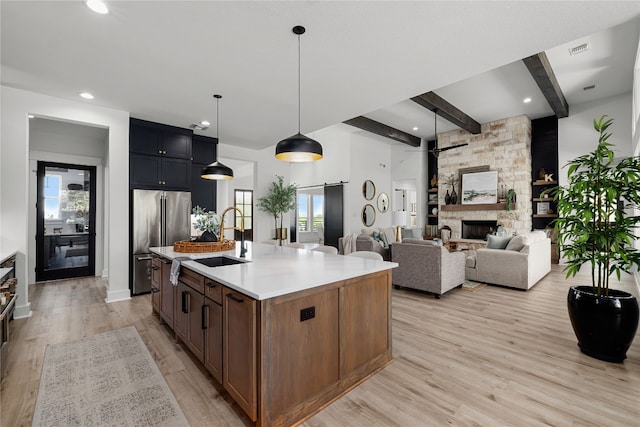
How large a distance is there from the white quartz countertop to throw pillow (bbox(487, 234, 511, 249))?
3.94 metres

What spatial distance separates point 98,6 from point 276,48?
1353mm

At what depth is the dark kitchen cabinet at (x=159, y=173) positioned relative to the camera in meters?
4.56

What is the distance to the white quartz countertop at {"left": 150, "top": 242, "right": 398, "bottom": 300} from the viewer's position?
1.62m

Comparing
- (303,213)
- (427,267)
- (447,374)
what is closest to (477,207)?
(427,267)

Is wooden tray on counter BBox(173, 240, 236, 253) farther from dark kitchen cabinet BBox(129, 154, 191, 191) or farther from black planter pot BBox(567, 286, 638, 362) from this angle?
black planter pot BBox(567, 286, 638, 362)

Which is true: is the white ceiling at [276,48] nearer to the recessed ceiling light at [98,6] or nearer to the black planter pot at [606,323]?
the recessed ceiling light at [98,6]

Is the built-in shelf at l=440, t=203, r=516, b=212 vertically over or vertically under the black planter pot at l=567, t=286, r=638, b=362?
over

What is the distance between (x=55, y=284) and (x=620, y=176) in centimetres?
790

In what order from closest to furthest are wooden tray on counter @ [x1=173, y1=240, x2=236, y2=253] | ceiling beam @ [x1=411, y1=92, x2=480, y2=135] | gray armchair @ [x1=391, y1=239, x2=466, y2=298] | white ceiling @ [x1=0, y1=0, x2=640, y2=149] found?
white ceiling @ [x1=0, y1=0, x2=640, y2=149]
wooden tray on counter @ [x1=173, y1=240, x2=236, y2=253]
gray armchair @ [x1=391, y1=239, x2=466, y2=298]
ceiling beam @ [x1=411, y1=92, x2=480, y2=135]

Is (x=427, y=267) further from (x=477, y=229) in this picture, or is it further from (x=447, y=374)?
(x=477, y=229)

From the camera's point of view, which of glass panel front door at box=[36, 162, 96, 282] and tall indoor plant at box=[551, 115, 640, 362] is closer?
tall indoor plant at box=[551, 115, 640, 362]

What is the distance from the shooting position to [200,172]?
18.9 ft

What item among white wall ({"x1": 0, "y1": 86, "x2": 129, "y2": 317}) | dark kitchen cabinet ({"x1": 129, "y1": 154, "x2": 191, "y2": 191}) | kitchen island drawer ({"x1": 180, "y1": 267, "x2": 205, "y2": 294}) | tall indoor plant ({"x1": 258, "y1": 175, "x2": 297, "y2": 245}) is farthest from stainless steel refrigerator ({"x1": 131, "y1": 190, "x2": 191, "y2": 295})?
kitchen island drawer ({"x1": 180, "y1": 267, "x2": 205, "y2": 294})

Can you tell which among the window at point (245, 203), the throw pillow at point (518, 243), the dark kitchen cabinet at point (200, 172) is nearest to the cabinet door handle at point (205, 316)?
the dark kitchen cabinet at point (200, 172)
